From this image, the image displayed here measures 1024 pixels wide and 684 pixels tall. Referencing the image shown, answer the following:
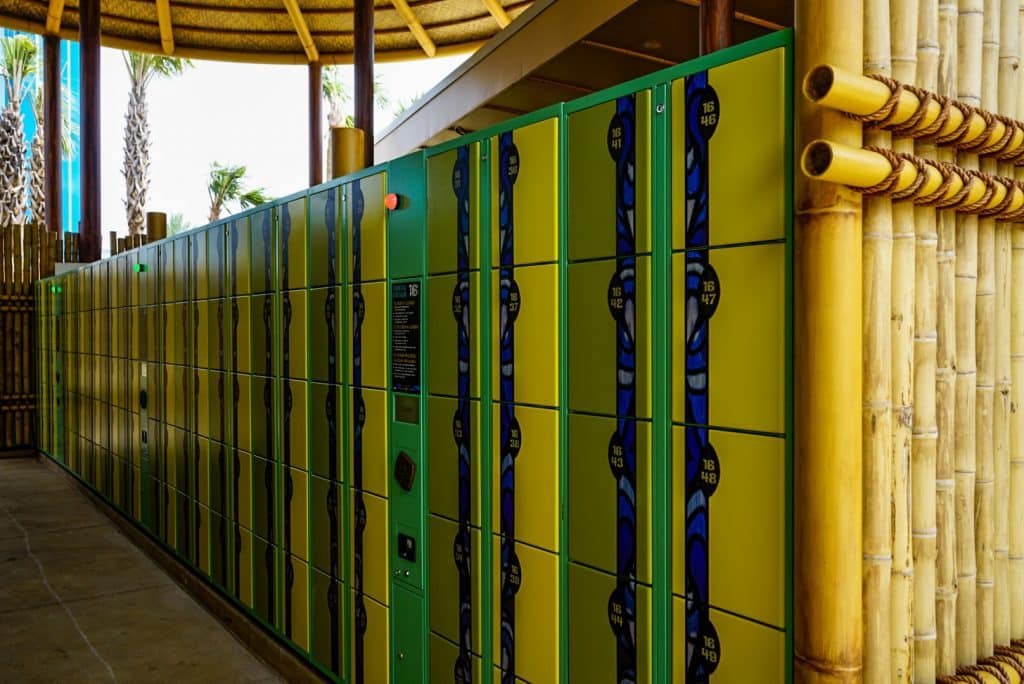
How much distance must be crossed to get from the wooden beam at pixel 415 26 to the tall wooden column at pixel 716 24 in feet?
24.7

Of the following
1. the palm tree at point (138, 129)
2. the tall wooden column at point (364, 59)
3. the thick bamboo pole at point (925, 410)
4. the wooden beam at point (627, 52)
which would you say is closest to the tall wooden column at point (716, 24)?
the wooden beam at point (627, 52)

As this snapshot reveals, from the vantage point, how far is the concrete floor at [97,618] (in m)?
4.26

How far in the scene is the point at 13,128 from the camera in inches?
906

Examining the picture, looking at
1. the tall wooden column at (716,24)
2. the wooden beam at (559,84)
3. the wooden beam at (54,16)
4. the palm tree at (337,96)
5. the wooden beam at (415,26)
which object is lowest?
the tall wooden column at (716,24)

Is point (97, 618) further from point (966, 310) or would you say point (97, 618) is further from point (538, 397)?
point (966, 310)

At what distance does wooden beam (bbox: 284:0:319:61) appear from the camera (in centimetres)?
1159

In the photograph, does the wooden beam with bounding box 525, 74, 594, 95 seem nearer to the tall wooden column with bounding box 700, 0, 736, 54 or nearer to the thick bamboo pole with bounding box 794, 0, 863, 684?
the tall wooden column with bounding box 700, 0, 736, 54

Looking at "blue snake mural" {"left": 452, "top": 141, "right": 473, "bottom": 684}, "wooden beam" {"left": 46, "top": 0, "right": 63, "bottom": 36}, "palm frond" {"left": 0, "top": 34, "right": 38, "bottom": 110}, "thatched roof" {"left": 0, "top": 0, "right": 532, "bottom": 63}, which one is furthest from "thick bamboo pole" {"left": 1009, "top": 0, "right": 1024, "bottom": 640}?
"palm frond" {"left": 0, "top": 34, "right": 38, "bottom": 110}

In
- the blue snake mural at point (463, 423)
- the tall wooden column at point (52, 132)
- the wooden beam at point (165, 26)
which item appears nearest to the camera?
the blue snake mural at point (463, 423)

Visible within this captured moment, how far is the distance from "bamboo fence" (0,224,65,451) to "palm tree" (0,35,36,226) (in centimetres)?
1213

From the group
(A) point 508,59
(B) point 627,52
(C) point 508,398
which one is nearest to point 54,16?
(A) point 508,59

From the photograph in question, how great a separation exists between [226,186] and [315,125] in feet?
44.9

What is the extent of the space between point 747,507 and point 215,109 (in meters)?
40.4

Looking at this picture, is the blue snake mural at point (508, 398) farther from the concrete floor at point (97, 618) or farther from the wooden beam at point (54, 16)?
the wooden beam at point (54, 16)
